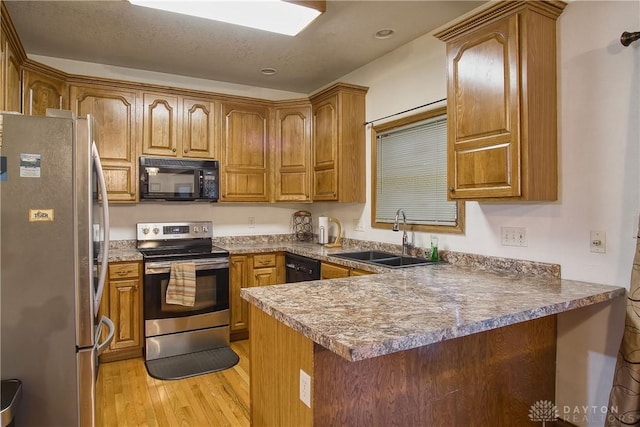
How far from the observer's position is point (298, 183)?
4133 mm

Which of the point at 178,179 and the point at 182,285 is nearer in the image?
the point at 182,285

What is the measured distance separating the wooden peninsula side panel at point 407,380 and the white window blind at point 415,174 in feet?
3.72

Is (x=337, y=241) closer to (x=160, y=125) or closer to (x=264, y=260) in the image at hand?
(x=264, y=260)

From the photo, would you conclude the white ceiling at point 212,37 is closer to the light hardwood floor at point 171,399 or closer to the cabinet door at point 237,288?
the cabinet door at point 237,288

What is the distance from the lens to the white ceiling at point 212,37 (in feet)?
8.70

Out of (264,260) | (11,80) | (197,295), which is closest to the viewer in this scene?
(11,80)

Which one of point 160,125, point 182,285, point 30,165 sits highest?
point 160,125

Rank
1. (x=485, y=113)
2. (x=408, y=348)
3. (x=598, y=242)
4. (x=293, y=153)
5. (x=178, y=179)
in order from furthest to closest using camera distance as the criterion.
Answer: (x=293, y=153)
(x=178, y=179)
(x=485, y=113)
(x=598, y=242)
(x=408, y=348)

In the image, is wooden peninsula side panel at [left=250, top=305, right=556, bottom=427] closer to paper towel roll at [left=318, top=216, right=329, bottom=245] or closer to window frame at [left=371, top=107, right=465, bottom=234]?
window frame at [left=371, top=107, right=465, bottom=234]

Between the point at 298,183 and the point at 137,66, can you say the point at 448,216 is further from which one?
the point at 137,66

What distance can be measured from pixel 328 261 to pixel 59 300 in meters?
1.87

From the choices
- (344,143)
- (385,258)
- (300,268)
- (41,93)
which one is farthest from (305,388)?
(41,93)

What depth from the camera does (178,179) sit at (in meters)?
3.66

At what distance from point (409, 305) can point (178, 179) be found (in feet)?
9.07
